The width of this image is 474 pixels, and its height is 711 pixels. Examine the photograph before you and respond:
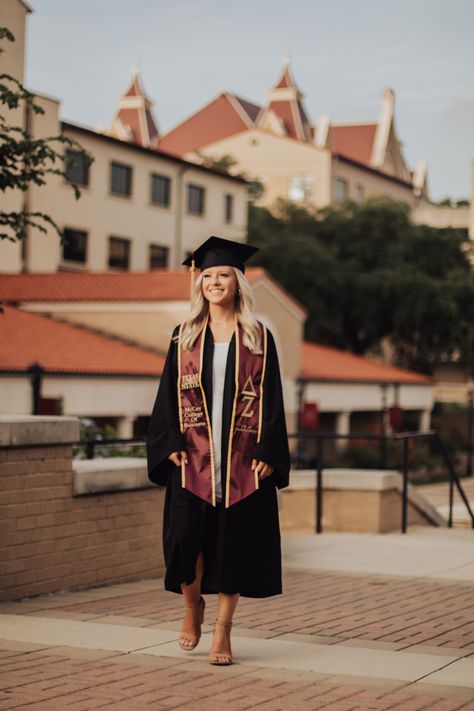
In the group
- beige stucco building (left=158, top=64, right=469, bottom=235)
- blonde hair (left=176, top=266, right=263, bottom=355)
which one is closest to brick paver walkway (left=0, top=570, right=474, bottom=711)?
blonde hair (left=176, top=266, right=263, bottom=355)

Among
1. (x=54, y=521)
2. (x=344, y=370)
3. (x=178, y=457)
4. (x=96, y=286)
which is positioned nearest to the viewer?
(x=178, y=457)

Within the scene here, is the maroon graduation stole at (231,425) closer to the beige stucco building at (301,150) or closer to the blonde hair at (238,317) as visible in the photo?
the blonde hair at (238,317)

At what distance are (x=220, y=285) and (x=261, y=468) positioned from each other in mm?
1003

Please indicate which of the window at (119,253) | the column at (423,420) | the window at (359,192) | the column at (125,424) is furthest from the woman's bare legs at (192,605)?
the window at (359,192)

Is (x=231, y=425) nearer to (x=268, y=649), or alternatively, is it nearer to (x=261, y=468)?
(x=261, y=468)

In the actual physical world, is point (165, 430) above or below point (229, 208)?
below

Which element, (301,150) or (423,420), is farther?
(301,150)

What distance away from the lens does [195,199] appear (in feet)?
196

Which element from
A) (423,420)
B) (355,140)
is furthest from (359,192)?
(423,420)

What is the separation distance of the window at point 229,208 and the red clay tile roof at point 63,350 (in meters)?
21.1

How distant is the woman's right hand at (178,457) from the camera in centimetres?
655

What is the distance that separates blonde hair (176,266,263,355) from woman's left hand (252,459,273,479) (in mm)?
582

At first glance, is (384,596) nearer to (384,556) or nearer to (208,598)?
(208,598)

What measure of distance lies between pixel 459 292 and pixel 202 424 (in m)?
53.2
